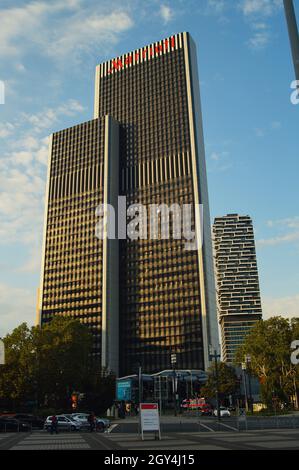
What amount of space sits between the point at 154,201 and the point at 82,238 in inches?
1142

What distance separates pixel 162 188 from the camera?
158 m

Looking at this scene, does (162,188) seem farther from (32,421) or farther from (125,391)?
(32,421)

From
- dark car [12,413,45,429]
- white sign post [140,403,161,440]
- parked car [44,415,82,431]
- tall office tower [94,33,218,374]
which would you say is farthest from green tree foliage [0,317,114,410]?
tall office tower [94,33,218,374]

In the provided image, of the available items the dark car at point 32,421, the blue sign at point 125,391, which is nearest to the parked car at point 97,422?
the dark car at point 32,421

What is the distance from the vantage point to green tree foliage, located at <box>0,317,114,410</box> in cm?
6312

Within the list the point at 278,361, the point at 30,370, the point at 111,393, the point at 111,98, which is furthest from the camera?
the point at 111,98

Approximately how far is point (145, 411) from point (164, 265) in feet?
409

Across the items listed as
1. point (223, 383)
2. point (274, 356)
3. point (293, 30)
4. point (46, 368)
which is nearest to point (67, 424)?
point (46, 368)

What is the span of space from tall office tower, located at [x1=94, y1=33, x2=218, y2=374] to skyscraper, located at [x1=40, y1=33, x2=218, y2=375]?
0.33 metres

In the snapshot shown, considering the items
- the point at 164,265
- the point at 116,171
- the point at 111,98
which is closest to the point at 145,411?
the point at 164,265

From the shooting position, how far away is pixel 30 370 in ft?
209

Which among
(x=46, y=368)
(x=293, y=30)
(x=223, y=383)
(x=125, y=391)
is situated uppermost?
(x=293, y=30)

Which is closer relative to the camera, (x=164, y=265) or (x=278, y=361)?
(x=278, y=361)
